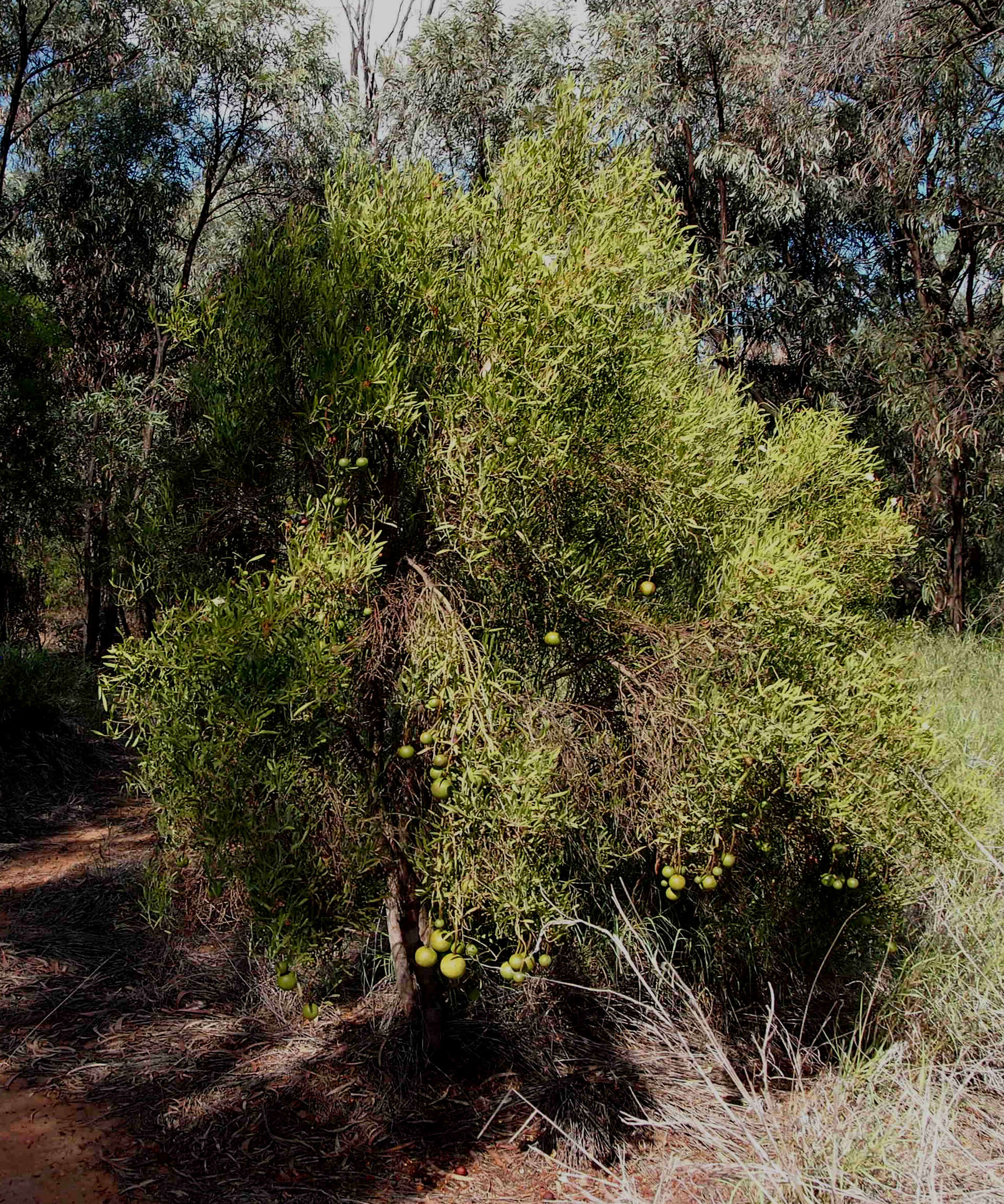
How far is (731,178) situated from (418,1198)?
12646 mm

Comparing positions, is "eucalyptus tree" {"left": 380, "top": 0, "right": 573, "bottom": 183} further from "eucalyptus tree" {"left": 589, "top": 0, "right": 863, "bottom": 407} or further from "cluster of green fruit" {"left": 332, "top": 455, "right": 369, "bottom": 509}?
"cluster of green fruit" {"left": 332, "top": 455, "right": 369, "bottom": 509}

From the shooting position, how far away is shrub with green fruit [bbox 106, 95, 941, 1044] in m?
2.62

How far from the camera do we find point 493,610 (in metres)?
3.13

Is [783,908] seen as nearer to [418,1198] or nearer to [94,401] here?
[418,1198]

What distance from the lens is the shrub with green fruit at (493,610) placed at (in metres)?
2.62

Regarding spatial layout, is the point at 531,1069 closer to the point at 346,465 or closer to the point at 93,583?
the point at 346,465

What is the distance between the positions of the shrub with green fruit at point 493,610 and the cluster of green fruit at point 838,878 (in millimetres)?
63

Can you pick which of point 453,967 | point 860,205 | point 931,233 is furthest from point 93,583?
point 931,233

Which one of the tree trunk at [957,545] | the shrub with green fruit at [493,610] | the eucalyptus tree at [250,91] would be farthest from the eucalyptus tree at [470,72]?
the shrub with green fruit at [493,610]

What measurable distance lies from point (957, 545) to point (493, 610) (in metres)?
9.83

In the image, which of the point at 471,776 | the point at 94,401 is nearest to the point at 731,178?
the point at 94,401

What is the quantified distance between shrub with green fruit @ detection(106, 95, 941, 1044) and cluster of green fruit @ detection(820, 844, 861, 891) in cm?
6

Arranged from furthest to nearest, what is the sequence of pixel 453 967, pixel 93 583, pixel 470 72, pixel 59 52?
pixel 470 72 < pixel 93 583 < pixel 59 52 < pixel 453 967

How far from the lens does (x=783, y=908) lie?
369 centimetres
